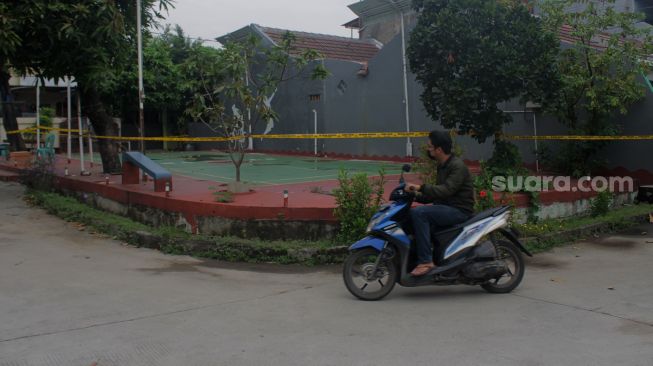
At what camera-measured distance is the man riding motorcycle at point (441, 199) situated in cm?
586

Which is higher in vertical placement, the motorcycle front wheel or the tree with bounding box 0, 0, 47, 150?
the tree with bounding box 0, 0, 47, 150

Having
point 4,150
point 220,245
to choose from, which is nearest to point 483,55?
point 220,245

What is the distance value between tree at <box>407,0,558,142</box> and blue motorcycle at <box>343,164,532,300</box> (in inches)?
144

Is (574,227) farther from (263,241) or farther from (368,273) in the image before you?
(263,241)

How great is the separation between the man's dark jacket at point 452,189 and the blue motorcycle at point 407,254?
16cm

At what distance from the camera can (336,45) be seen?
81.7 ft

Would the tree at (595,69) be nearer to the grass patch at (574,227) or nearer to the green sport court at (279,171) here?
the grass patch at (574,227)

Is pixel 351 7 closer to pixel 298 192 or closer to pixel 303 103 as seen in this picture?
pixel 303 103

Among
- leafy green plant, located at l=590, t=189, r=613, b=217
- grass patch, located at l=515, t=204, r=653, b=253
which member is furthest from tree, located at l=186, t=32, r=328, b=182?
leafy green plant, located at l=590, t=189, r=613, b=217

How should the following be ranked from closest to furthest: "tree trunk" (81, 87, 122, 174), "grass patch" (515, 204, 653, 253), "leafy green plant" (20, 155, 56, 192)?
1. "grass patch" (515, 204, 653, 253)
2. "leafy green plant" (20, 155, 56, 192)
3. "tree trunk" (81, 87, 122, 174)

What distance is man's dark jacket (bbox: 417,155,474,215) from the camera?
19.3ft

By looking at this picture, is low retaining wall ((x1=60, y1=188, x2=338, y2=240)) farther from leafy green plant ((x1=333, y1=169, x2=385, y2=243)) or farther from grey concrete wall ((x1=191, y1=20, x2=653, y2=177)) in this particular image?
grey concrete wall ((x1=191, y1=20, x2=653, y2=177))

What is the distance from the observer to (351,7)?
29312 millimetres

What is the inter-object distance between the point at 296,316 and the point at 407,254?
1.31 metres
